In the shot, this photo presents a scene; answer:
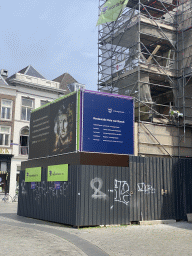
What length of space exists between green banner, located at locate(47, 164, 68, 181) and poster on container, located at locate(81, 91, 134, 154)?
139 centimetres

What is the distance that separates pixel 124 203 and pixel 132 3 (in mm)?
17631

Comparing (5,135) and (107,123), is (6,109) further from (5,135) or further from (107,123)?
(107,123)

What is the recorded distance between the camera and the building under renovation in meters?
21.9

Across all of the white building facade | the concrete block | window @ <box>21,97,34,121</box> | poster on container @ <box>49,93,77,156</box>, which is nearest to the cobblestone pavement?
the concrete block

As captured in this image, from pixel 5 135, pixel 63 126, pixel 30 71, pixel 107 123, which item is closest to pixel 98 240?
pixel 107 123

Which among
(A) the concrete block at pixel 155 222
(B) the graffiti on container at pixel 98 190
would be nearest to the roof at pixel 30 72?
(B) the graffiti on container at pixel 98 190

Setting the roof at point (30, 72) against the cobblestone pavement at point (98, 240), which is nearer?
the cobblestone pavement at point (98, 240)

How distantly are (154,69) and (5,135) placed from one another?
21.2 metres

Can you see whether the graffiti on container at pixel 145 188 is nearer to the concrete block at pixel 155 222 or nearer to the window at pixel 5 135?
the concrete block at pixel 155 222

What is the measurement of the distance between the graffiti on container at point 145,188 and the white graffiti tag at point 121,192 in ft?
2.36

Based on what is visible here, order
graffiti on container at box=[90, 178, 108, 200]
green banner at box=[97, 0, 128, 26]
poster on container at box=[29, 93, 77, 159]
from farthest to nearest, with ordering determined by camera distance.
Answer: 1. green banner at box=[97, 0, 128, 26]
2. poster on container at box=[29, 93, 77, 159]
3. graffiti on container at box=[90, 178, 108, 200]

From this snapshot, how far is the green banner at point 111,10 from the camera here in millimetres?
23983

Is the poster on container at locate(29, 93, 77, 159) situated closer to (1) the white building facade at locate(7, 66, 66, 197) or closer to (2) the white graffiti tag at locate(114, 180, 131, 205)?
(2) the white graffiti tag at locate(114, 180, 131, 205)

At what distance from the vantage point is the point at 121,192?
15.1 meters
